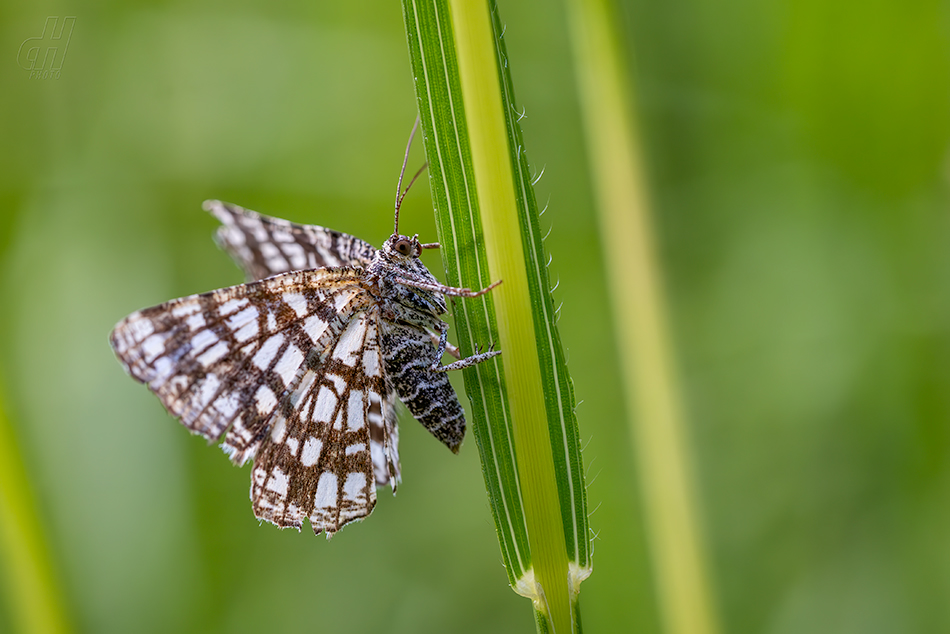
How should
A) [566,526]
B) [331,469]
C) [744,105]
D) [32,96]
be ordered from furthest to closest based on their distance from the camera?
→ [32,96] → [744,105] → [331,469] → [566,526]

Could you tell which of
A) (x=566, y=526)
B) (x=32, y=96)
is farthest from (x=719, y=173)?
(x=32, y=96)

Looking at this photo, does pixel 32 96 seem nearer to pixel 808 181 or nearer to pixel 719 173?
pixel 719 173

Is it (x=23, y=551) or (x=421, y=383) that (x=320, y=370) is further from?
(x=23, y=551)

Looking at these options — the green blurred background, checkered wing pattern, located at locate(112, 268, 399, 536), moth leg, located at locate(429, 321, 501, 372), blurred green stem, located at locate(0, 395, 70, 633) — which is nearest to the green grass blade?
moth leg, located at locate(429, 321, 501, 372)

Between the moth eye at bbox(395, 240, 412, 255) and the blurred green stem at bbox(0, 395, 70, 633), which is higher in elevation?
the moth eye at bbox(395, 240, 412, 255)

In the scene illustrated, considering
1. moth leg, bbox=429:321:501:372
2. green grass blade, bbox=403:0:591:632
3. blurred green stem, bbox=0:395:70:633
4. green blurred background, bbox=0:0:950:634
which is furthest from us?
green blurred background, bbox=0:0:950:634

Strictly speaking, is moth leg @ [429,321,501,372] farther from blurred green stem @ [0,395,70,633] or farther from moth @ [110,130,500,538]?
blurred green stem @ [0,395,70,633]

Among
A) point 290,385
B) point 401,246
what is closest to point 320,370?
point 290,385
